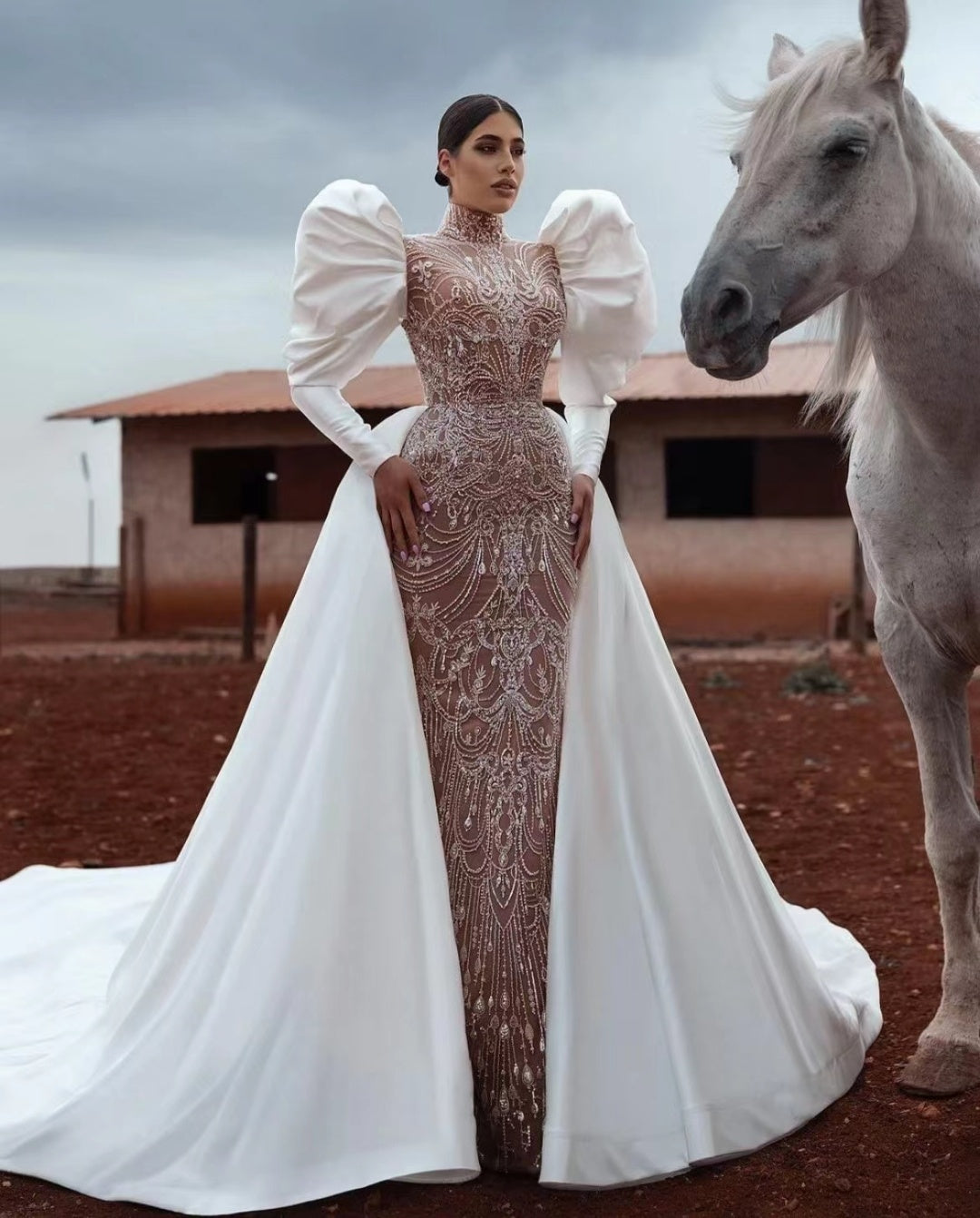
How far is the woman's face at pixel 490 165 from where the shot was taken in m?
2.85

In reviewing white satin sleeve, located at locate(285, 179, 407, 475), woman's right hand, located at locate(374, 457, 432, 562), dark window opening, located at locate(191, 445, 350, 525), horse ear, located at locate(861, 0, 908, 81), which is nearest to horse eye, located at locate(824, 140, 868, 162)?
horse ear, located at locate(861, 0, 908, 81)

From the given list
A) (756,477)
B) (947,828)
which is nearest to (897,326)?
(947,828)

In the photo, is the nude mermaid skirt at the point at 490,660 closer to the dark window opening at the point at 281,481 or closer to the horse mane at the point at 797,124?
the horse mane at the point at 797,124

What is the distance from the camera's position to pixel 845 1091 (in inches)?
123

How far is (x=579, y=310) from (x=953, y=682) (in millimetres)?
1184

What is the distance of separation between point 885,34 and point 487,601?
1.30m

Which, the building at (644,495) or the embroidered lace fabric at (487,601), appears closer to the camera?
the embroidered lace fabric at (487,601)

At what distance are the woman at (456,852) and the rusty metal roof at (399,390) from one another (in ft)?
33.9

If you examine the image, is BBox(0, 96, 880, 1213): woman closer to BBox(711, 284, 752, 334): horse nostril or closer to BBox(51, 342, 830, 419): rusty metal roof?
BBox(711, 284, 752, 334): horse nostril

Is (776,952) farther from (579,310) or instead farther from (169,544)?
(169,544)

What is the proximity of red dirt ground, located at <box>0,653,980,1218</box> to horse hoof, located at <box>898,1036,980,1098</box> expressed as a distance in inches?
1.2

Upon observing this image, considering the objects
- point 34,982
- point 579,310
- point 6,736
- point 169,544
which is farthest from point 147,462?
point 579,310

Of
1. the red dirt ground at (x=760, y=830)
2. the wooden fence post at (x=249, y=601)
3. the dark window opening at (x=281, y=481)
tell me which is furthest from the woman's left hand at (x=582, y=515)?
the dark window opening at (x=281, y=481)

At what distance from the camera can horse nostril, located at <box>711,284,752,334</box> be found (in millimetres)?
2311
